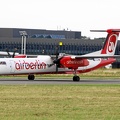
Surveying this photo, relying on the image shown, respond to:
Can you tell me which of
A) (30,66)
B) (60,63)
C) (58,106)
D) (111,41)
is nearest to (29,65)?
(30,66)

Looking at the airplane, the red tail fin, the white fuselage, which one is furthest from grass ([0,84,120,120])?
the red tail fin

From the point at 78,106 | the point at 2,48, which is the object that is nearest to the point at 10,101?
the point at 78,106

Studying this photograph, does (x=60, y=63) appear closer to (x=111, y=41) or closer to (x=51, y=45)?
(x=111, y=41)

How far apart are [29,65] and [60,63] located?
10.7 feet

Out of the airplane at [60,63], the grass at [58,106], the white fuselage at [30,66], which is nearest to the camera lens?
A: the grass at [58,106]

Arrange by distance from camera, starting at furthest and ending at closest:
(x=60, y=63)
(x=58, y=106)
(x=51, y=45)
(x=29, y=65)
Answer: (x=51, y=45), (x=60, y=63), (x=29, y=65), (x=58, y=106)

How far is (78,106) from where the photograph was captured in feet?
76.8

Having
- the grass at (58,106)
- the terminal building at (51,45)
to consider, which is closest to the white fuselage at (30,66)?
the grass at (58,106)

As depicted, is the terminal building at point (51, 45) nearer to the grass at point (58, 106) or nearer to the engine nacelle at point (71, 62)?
the engine nacelle at point (71, 62)

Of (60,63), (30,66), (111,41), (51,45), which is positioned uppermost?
(51,45)

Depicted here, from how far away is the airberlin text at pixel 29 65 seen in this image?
49144mm

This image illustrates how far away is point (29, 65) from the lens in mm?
49781

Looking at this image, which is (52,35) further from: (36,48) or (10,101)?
(10,101)

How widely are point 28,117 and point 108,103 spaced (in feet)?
20.9
